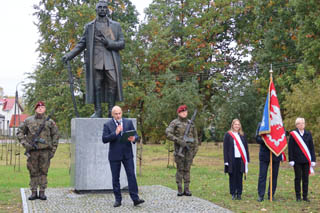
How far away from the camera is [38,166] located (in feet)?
29.6

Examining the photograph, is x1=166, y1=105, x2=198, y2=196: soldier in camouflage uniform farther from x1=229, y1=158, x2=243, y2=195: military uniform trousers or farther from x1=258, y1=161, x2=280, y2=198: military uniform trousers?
x1=258, y1=161, x2=280, y2=198: military uniform trousers

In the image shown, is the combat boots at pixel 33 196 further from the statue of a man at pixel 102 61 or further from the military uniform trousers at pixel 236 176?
the military uniform trousers at pixel 236 176

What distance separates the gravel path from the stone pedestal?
0.82 ft

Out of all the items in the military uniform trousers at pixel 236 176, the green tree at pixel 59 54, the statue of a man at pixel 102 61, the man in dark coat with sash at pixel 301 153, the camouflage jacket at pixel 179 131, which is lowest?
the military uniform trousers at pixel 236 176

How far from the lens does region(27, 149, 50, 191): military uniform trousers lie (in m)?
8.91

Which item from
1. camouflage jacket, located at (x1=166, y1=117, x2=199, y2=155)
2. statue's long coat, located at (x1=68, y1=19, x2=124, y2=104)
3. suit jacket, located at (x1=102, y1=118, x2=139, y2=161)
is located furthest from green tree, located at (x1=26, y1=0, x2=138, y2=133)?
suit jacket, located at (x1=102, y1=118, x2=139, y2=161)

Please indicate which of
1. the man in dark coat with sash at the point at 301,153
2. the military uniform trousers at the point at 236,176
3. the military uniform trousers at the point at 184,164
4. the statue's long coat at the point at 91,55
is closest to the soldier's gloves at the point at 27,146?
the statue's long coat at the point at 91,55

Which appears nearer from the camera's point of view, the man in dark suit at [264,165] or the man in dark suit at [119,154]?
the man in dark suit at [119,154]

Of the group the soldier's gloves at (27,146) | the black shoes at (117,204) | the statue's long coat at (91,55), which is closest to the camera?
the black shoes at (117,204)

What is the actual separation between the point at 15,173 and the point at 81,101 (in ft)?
41.8

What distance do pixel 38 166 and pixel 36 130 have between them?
0.72 m

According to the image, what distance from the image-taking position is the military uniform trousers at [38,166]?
8914 millimetres

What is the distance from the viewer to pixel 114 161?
7.96 m

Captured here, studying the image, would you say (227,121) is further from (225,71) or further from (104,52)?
(104,52)
